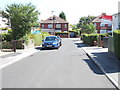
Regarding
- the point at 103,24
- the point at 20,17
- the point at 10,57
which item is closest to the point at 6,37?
the point at 20,17

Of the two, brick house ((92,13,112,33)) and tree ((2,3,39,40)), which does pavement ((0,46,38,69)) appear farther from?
brick house ((92,13,112,33))

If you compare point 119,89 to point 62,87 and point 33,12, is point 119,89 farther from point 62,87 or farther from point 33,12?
point 33,12

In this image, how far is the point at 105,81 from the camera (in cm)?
828

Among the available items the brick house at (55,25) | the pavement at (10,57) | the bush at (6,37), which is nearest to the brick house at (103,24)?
the brick house at (55,25)

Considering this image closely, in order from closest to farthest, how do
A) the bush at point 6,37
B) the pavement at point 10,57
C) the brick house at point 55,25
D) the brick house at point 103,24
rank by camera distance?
the pavement at point 10,57, the bush at point 6,37, the brick house at point 103,24, the brick house at point 55,25

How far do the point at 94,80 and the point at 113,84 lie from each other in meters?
0.88

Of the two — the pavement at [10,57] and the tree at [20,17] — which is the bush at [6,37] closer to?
the tree at [20,17]

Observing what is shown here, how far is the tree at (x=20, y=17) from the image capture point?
25.6 meters

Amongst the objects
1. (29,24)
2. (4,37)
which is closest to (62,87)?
(29,24)

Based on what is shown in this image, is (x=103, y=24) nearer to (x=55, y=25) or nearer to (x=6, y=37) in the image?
(x=55, y=25)

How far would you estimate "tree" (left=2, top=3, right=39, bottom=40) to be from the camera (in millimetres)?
25562

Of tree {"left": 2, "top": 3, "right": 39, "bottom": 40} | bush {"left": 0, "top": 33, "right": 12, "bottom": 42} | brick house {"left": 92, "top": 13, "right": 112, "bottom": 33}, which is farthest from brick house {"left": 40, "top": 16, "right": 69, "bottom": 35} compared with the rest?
tree {"left": 2, "top": 3, "right": 39, "bottom": 40}

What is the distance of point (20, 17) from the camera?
25.5 meters

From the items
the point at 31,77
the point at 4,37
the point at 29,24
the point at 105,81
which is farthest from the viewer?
the point at 4,37
